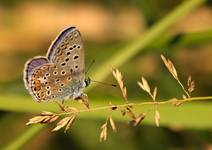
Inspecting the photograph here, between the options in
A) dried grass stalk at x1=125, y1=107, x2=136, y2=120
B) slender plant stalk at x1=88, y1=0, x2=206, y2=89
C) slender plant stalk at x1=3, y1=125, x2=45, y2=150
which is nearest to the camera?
dried grass stalk at x1=125, y1=107, x2=136, y2=120

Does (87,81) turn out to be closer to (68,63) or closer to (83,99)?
(68,63)

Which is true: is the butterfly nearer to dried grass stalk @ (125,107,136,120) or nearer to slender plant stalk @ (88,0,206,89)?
slender plant stalk @ (88,0,206,89)

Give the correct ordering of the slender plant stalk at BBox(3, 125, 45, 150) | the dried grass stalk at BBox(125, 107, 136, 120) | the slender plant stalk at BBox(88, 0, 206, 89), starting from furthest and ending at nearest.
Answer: the slender plant stalk at BBox(88, 0, 206, 89) < the slender plant stalk at BBox(3, 125, 45, 150) < the dried grass stalk at BBox(125, 107, 136, 120)

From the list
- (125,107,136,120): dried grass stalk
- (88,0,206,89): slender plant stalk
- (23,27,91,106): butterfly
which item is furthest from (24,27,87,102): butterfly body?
(125,107,136,120): dried grass stalk

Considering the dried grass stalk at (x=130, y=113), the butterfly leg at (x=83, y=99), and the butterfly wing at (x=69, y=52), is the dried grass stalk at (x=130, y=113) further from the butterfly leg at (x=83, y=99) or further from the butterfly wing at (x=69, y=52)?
the butterfly wing at (x=69, y=52)

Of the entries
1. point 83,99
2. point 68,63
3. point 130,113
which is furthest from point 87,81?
point 130,113

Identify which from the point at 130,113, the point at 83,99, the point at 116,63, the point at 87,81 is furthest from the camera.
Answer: the point at 116,63
